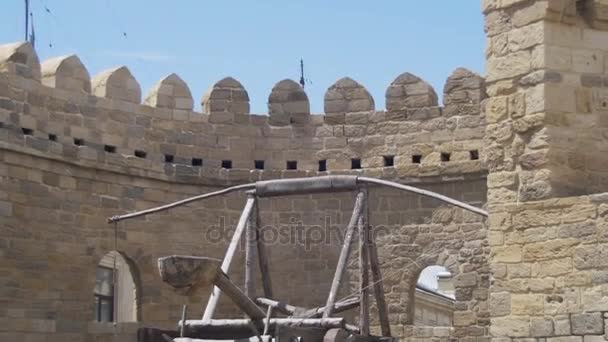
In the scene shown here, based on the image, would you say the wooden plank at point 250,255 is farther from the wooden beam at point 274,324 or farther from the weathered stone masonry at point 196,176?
the weathered stone masonry at point 196,176

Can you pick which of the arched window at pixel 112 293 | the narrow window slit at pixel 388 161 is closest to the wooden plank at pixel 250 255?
the narrow window slit at pixel 388 161

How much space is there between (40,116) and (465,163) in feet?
16.0

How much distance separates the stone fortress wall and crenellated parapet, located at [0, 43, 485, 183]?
0.02 metres

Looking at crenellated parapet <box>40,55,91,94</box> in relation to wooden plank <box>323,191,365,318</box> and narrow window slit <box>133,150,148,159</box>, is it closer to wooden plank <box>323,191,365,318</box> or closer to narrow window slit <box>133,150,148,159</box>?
narrow window slit <box>133,150,148,159</box>

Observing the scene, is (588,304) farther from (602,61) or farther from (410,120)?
(410,120)

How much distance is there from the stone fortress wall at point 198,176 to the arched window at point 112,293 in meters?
5.59

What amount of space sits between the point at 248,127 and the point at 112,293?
726 centimetres

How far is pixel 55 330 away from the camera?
44.9 feet

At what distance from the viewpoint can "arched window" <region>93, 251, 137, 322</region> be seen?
2122 cm

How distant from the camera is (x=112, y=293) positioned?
21.8 meters

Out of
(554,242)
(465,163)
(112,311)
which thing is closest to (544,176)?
(554,242)

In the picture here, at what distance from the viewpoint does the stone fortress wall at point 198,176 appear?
1369 cm

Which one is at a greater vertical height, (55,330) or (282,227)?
(282,227)

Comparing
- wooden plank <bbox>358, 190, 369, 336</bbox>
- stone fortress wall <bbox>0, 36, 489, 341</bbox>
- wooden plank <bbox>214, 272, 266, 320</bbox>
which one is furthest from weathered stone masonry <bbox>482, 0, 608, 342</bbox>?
stone fortress wall <bbox>0, 36, 489, 341</bbox>
